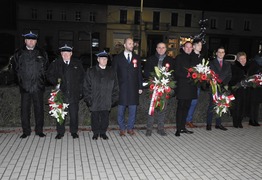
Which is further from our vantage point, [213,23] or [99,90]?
[213,23]

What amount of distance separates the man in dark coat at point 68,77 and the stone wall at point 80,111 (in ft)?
3.44

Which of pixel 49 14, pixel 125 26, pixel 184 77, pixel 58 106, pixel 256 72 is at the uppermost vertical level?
pixel 49 14

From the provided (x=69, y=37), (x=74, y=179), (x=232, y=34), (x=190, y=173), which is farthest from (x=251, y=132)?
(x=232, y=34)

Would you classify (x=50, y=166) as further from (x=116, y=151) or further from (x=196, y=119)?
(x=196, y=119)

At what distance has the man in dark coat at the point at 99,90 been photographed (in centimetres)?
657

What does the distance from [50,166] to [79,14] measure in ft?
124

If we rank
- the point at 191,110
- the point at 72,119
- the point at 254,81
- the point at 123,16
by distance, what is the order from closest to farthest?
the point at 72,119, the point at 254,81, the point at 191,110, the point at 123,16

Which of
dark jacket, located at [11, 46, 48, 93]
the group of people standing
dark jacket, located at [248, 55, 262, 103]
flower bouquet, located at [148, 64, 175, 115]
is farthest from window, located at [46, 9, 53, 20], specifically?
flower bouquet, located at [148, 64, 175, 115]

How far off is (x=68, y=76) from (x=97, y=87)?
26.4 inches

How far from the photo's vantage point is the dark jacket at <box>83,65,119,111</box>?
6574 millimetres

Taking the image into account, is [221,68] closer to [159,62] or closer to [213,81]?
[213,81]

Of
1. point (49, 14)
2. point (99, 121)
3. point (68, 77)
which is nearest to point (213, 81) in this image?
point (99, 121)

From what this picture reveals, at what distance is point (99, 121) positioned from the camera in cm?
676

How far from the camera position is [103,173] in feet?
15.8
